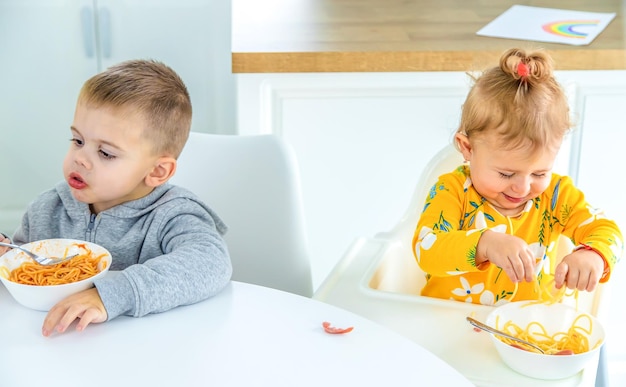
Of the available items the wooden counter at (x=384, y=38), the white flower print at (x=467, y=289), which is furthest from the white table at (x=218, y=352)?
the wooden counter at (x=384, y=38)

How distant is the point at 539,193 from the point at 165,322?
715 millimetres

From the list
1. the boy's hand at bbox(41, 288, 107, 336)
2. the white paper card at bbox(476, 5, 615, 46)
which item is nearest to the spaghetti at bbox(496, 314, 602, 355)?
the boy's hand at bbox(41, 288, 107, 336)

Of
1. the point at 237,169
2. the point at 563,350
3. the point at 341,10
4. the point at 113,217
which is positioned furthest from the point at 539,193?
the point at 341,10

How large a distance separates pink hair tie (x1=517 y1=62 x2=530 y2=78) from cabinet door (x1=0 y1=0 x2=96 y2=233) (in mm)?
1540

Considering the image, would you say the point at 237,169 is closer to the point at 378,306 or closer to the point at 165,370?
the point at 378,306

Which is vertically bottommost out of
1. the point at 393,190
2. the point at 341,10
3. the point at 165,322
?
the point at 393,190

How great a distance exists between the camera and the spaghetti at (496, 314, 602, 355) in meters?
1.26

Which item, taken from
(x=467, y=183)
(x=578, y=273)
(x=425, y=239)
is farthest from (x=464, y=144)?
(x=578, y=273)

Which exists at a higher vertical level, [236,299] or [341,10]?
[341,10]

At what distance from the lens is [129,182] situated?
138 centimetres

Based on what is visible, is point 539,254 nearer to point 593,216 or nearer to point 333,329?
point 593,216

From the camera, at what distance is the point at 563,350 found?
1.25 metres

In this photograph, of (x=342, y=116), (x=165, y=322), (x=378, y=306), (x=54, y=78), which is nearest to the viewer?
(x=165, y=322)

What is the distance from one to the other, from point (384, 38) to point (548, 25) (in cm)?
46
